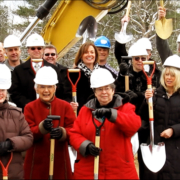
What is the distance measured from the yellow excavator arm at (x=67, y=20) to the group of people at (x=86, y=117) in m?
2.61

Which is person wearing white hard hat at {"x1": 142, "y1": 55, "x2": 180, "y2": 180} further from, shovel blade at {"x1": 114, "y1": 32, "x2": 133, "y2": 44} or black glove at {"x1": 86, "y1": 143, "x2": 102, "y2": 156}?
shovel blade at {"x1": 114, "y1": 32, "x2": 133, "y2": 44}

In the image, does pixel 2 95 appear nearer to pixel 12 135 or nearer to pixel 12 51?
pixel 12 135

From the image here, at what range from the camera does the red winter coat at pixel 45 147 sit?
4234 mm

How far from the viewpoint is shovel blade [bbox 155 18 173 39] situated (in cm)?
587

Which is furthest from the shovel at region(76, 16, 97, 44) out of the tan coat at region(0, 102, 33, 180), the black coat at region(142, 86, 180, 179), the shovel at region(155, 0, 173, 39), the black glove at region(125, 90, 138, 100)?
the tan coat at region(0, 102, 33, 180)

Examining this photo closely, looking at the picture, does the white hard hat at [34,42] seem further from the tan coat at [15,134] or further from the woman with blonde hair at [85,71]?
the tan coat at [15,134]

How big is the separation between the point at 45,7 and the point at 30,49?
7.10 ft

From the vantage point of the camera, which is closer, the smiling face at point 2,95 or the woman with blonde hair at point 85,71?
the smiling face at point 2,95

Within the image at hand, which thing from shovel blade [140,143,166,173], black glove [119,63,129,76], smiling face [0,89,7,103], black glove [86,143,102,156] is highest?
black glove [119,63,129,76]

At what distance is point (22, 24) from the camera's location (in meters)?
26.1

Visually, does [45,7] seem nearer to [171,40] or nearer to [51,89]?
[51,89]

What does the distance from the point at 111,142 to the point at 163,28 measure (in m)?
2.87

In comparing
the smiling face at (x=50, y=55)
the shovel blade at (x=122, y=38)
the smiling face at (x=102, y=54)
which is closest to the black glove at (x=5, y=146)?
the smiling face at (x=102, y=54)

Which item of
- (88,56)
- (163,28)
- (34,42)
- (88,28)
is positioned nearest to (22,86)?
(34,42)
